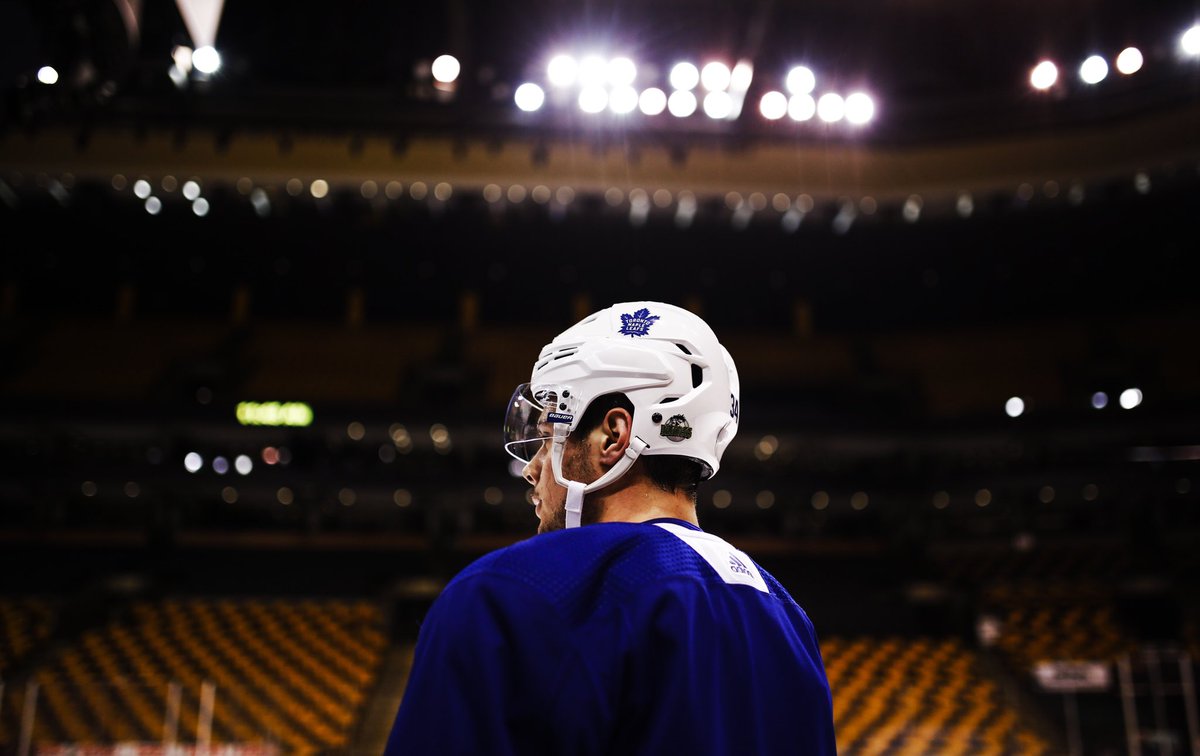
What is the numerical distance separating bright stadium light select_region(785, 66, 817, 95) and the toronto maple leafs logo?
12.5m

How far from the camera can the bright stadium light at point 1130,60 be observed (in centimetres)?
1286

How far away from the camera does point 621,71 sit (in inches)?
503

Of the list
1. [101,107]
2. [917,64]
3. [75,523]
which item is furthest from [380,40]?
[75,523]

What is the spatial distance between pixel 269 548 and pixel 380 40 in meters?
15.0

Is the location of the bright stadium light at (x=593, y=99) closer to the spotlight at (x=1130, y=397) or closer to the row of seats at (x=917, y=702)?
the row of seats at (x=917, y=702)

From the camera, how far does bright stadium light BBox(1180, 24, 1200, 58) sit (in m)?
12.5

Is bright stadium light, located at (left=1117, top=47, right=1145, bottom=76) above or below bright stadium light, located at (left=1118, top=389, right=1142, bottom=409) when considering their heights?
above

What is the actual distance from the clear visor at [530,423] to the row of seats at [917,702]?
453 inches

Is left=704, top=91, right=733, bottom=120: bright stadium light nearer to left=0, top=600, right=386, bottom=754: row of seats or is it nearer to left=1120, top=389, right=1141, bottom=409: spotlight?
left=0, top=600, right=386, bottom=754: row of seats

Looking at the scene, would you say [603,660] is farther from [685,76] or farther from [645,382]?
[685,76]

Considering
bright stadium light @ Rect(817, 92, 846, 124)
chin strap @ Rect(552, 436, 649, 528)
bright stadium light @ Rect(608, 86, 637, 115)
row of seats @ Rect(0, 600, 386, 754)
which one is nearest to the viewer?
chin strap @ Rect(552, 436, 649, 528)

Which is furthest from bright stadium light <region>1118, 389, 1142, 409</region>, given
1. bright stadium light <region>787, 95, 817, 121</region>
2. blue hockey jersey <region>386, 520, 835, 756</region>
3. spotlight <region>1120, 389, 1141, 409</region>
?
blue hockey jersey <region>386, 520, 835, 756</region>

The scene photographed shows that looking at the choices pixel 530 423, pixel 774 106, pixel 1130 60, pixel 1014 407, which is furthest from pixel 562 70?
pixel 1014 407

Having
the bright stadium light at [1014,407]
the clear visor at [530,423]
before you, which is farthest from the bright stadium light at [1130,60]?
the clear visor at [530,423]
